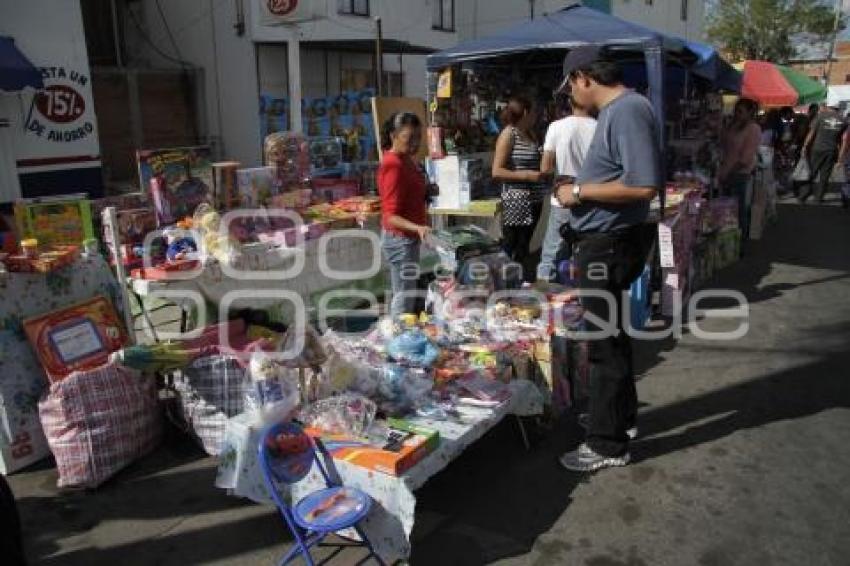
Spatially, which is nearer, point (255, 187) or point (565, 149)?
point (565, 149)

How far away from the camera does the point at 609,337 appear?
3.36 m

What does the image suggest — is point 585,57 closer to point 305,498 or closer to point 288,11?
point 305,498

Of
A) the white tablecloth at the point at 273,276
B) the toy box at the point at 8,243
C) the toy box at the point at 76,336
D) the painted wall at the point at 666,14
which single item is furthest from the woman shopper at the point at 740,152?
the painted wall at the point at 666,14

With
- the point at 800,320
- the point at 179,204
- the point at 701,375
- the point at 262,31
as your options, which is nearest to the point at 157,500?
the point at 179,204

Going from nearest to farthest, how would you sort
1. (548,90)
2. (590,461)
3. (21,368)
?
(590,461), (21,368), (548,90)

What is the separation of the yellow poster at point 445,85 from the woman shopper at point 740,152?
3.70m

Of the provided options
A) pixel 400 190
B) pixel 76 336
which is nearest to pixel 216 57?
pixel 400 190

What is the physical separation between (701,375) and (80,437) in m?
4.05

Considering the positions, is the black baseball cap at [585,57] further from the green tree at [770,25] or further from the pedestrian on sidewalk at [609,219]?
the green tree at [770,25]

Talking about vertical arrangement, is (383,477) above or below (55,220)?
below

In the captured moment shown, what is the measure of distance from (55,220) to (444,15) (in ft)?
54.3

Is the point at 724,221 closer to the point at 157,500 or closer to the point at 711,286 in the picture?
the point at 711,286

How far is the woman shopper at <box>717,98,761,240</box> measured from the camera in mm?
8484

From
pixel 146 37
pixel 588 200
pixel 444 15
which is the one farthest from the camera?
pixel 444 15
